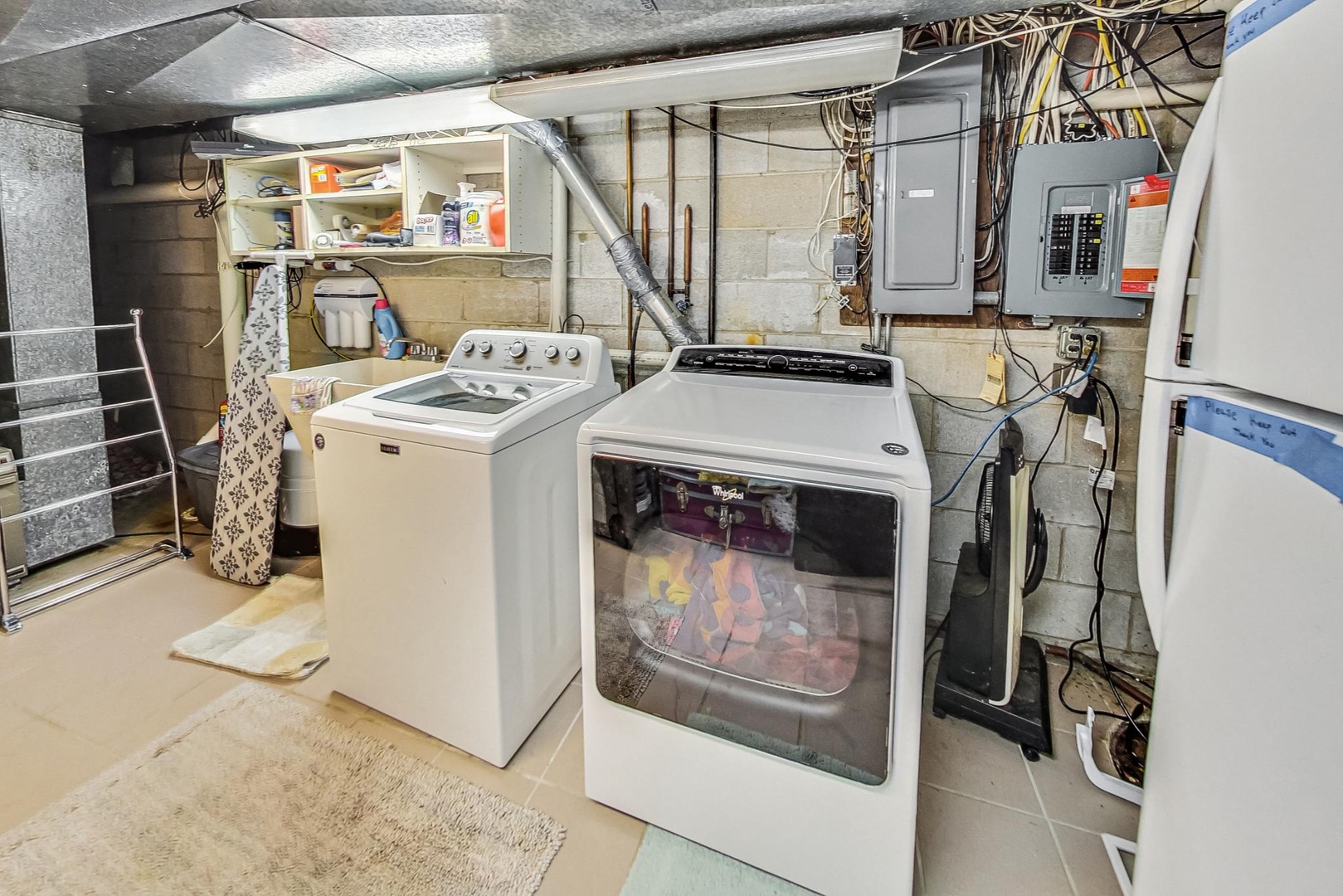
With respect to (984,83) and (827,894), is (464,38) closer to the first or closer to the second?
(984,83)

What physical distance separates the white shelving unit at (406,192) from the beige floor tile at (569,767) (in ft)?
5.46

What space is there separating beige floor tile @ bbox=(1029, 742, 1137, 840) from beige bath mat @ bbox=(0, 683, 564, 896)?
128 centimetres

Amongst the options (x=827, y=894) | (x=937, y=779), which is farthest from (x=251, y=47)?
(x=937, y=779)

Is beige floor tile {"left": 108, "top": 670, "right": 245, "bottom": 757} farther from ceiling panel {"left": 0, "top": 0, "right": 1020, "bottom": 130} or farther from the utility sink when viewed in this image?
ceiling panel {"left": 0, "top": 0, "right": 1020, "bottom": 130}

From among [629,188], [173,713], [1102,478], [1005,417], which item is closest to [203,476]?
[173,713]

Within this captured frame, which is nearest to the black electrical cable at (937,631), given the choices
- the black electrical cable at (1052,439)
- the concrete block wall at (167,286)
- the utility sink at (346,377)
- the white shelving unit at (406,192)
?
the black electrical cable at (1052,439)

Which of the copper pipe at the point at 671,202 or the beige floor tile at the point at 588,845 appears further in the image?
the copper pipe at the point at 671,202

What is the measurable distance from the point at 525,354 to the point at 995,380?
1623 mm

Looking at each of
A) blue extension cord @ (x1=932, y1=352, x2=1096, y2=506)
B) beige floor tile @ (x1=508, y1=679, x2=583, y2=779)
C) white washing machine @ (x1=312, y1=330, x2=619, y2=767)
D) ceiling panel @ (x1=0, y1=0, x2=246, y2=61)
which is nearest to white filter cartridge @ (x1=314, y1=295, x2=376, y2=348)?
white washing machine @ (x1=312, y1=330, x2=619, y2=767)

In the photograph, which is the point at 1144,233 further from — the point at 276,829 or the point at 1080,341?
the point at 276,829

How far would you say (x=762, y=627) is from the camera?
1403 millimetres

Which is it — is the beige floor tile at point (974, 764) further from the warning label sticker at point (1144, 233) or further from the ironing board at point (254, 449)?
the ironing board at point (254, 449)

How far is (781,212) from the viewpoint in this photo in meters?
2.24

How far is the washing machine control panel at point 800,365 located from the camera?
187 centimetres
